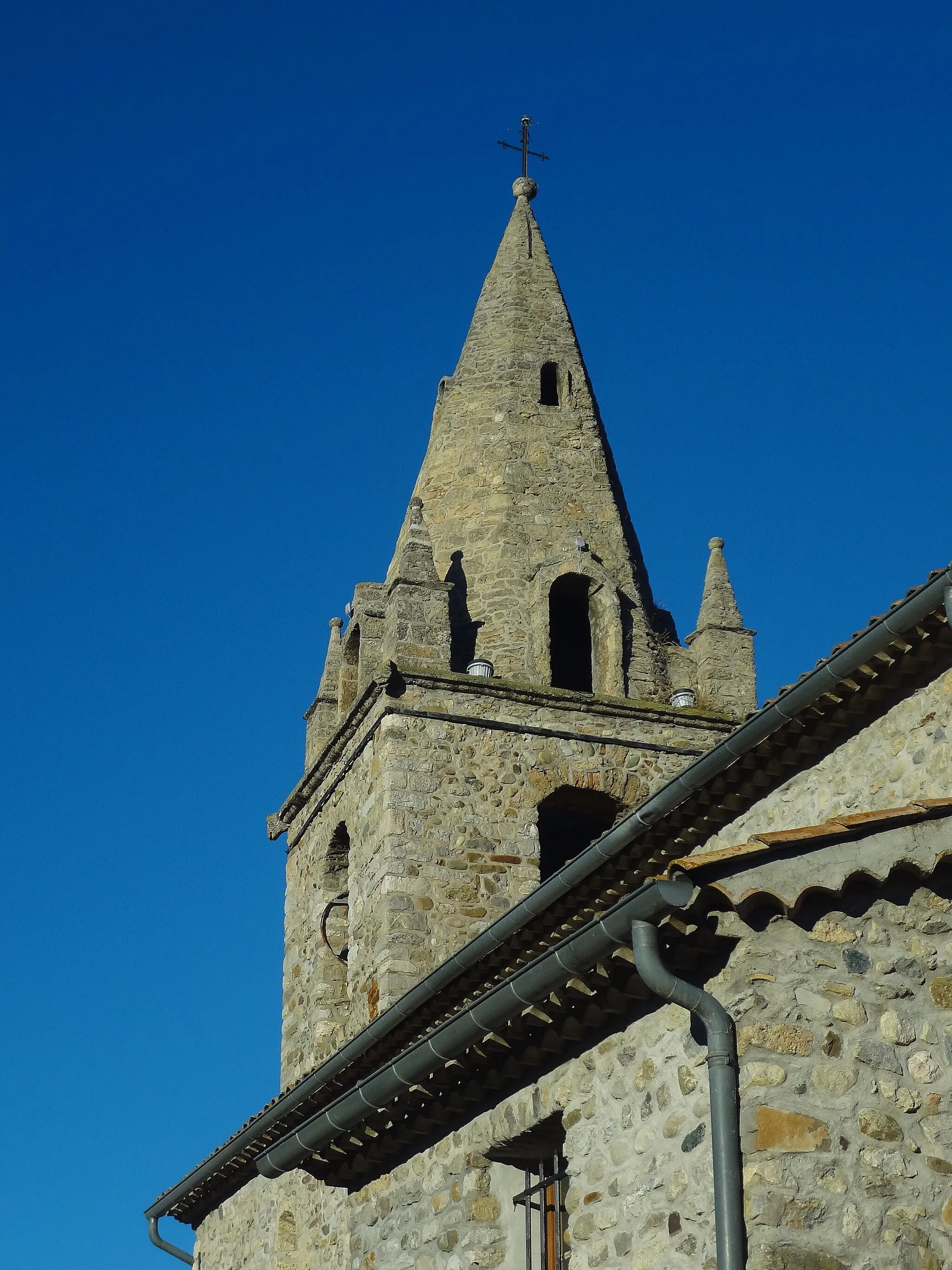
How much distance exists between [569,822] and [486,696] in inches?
70.8

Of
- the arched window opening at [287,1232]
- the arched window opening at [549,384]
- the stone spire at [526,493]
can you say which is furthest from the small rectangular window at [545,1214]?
the arched window opening at [549,384]

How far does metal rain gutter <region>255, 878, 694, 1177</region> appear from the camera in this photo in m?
7.37

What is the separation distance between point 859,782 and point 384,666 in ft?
25.0

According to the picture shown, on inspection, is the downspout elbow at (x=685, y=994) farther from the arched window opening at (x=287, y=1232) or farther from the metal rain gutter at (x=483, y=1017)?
the arched window opening at (x=287, y=1232)

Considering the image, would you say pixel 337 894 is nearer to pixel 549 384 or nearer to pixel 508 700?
pixel 508 700

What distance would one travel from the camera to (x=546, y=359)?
858 inches

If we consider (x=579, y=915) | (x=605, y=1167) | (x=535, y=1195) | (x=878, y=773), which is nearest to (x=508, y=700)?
(x=579, y=915)

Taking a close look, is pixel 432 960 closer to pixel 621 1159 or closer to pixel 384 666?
pixel 384 666

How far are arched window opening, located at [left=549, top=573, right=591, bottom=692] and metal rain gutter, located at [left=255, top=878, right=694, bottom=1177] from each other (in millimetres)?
10064

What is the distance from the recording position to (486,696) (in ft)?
59.6

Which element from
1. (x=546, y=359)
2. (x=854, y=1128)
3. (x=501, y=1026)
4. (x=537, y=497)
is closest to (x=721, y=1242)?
(x=854, y=1128)

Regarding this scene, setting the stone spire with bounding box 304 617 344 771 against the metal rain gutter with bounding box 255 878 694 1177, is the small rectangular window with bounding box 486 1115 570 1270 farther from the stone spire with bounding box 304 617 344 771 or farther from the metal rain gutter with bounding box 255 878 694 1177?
the stone spire with bounding box 304 617 344 771

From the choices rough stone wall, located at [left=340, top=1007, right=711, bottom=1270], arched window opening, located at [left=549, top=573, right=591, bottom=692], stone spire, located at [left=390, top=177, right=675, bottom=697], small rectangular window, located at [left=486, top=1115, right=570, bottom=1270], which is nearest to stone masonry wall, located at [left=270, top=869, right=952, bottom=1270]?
rough stone wall, located at [left=340, top=1007, right=711, bottom=1270]

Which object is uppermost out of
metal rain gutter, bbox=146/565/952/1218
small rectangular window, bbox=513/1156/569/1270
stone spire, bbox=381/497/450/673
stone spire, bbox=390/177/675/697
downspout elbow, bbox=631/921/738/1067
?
stone spire, bbox=390/177/675/697
